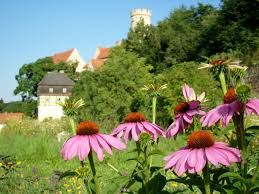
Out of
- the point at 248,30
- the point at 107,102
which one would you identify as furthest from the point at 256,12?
the point at 107,102

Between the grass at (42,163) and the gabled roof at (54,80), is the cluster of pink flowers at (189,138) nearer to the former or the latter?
the grass at (42,163)

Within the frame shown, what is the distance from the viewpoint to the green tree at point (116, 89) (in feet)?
Answer: 60.5

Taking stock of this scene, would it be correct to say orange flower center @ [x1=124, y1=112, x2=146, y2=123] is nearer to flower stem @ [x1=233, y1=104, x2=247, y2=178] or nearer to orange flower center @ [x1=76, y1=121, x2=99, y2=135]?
orange flower center @ [x1=76, y1=121, x2=99, y2=135]

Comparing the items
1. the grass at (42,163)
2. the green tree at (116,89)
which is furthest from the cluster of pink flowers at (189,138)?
the green tree at (116,89)

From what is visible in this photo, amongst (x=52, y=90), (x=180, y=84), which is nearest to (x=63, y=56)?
(x=52, y=90)

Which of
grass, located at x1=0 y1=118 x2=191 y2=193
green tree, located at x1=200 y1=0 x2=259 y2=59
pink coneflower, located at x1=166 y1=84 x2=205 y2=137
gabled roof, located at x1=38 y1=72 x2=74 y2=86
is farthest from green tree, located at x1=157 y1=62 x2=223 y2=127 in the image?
gabled roof, located at x1=38 y1=72 x2=74 y2=86

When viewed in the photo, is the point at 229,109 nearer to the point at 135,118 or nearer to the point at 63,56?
the point at 135,118

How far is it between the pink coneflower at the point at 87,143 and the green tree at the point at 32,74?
157 feet

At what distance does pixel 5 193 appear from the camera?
434 cm

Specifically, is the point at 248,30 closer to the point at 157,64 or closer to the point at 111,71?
the point at 111,71

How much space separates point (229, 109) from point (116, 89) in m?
18.8

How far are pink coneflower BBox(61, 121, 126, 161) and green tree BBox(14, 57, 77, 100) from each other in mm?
47819

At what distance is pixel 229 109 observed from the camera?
1171 mm

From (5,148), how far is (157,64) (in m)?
20.7
